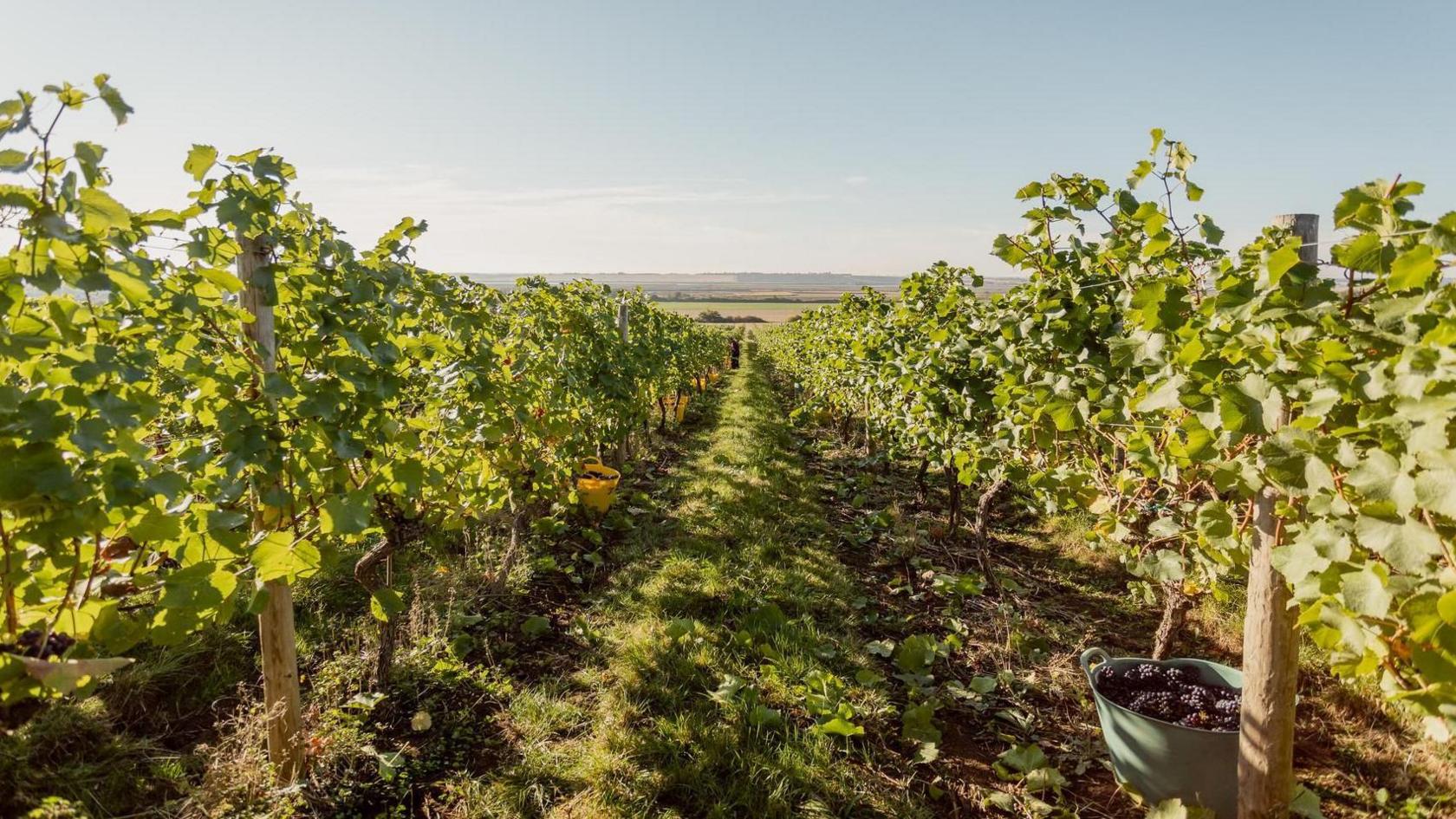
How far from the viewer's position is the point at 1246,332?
1789mm

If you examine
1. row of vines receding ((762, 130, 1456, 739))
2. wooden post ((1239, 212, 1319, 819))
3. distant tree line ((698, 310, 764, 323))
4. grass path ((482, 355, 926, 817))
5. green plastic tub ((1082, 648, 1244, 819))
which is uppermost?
distant tree line ((698, 310, 764, 323))

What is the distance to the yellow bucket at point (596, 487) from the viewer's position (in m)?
6.16

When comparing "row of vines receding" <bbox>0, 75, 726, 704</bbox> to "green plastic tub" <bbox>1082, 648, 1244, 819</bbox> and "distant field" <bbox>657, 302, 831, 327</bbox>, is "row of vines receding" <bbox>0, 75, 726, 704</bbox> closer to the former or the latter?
"green plastic tub" <bbox>1082, 648, 1244, 819</bbox>

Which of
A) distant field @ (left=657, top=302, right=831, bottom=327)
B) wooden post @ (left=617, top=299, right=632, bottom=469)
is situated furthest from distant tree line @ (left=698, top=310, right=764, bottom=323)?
wooden post @ (left=617, top=299, right=632, bottom=469)

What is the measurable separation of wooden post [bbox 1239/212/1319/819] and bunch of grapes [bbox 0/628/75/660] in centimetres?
331

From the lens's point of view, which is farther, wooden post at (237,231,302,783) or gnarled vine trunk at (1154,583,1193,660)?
gnarled vine trunk at (1154,583,1193,660)

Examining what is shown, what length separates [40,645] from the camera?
1637 mm

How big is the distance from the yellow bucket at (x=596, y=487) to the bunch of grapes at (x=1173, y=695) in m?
4.26

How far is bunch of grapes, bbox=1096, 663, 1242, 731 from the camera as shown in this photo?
8.80ft

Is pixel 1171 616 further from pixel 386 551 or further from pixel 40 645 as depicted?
pixel 40 645

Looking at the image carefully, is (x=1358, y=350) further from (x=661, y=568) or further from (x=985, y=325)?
(x=661, y=568)

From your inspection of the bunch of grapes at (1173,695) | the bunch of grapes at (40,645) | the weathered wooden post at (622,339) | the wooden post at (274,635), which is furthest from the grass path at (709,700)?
the weathered wooden post at (622,339)

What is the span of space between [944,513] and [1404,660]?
527cm

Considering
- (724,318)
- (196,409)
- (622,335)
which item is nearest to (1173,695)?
(196,409)
